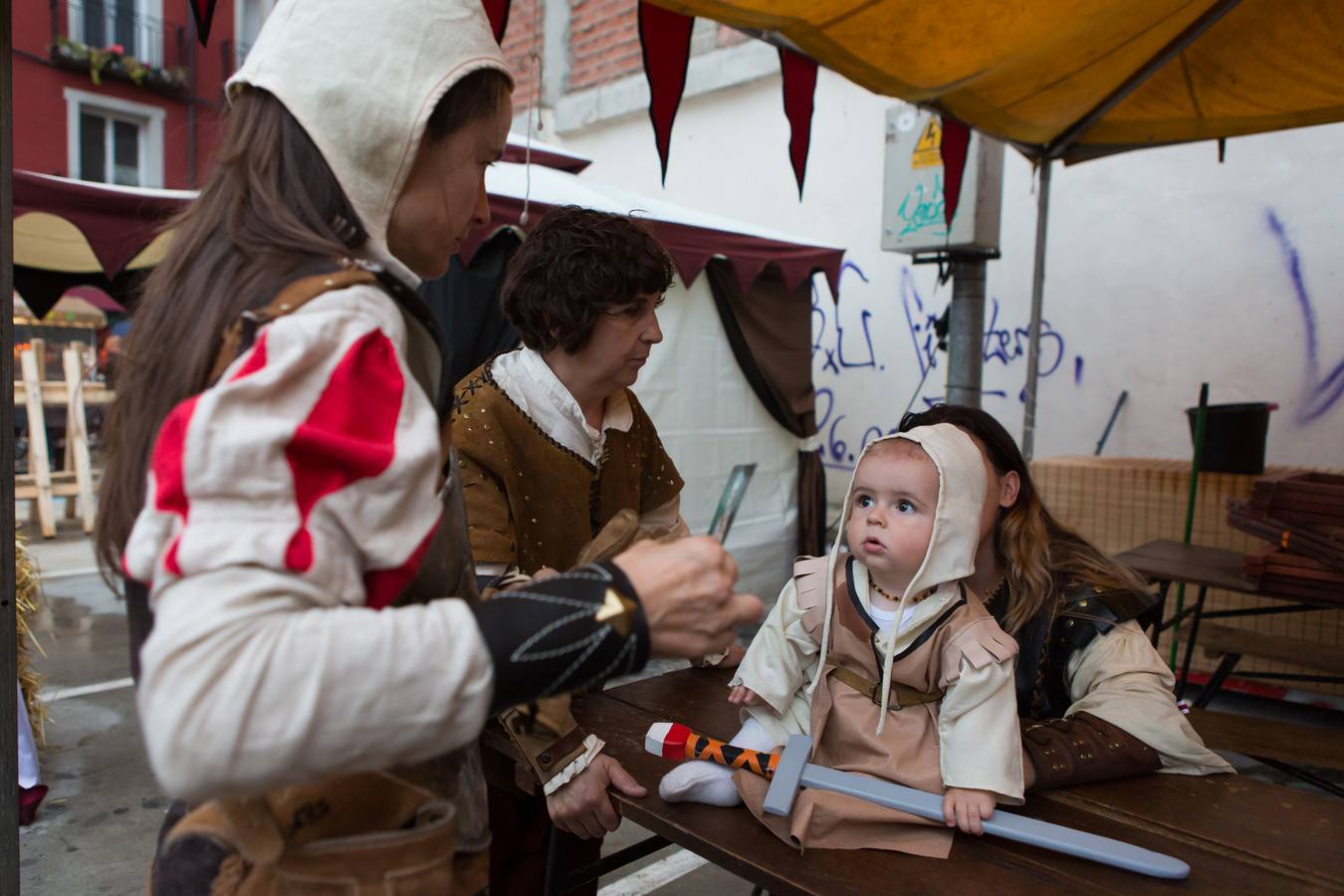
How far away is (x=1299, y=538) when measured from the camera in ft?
9.70

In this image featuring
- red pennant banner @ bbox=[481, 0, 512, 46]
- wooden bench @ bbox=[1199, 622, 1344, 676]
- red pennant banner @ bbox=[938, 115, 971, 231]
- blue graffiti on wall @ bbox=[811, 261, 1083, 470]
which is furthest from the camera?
blue graffiti on wall @ bbox=[811, 261, 1083, 470]

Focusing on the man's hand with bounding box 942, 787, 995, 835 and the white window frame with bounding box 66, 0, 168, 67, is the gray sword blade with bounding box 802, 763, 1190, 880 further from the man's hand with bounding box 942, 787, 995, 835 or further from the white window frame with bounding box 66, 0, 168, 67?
the white window frame with bounding box 66, 0, 168, 67

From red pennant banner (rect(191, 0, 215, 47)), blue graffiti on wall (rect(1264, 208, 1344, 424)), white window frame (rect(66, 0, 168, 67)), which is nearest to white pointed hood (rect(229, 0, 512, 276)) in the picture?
red pennant banner (rect(191, 0, 215, 47))

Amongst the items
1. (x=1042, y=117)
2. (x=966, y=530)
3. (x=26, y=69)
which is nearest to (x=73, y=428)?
(x=1042, y=117)

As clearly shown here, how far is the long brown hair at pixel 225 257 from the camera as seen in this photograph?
822mm

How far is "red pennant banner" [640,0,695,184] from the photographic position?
7.75ft

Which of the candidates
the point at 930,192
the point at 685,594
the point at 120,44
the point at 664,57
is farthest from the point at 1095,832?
the point at 120,44

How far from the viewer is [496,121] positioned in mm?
1007

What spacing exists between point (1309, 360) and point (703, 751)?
15.4 ft

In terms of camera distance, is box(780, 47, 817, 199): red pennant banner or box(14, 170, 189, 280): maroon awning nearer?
→ box(780, 47, 817, 199): red pennant banner

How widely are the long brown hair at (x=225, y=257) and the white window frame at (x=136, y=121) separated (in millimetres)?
16101

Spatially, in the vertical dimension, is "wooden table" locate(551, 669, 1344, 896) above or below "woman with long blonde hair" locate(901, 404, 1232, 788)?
below

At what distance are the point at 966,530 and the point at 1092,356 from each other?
4.46 m

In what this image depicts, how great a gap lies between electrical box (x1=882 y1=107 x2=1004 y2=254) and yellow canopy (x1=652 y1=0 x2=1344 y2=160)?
808 mm
